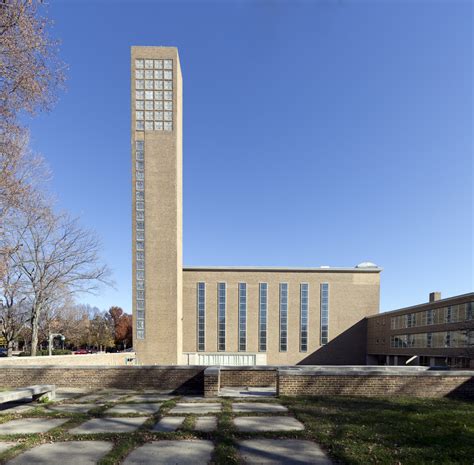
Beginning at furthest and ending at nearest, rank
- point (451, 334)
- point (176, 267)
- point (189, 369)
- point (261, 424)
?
point (176, 267)
point (451, 334)
point (189, 369)
point (261, 424)

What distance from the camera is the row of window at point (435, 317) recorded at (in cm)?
3225

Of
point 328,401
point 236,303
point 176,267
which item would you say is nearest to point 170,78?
point 176,267

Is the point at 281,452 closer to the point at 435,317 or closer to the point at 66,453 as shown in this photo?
the point at 66,453

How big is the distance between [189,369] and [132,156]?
107ft

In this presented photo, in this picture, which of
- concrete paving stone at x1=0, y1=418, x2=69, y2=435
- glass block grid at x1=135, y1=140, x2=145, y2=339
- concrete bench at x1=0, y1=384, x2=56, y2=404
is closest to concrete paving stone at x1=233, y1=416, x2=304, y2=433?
concrete paving stone at x1=0, y1=418, x2=69, y2=435

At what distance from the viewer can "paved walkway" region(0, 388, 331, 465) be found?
5.77 metres

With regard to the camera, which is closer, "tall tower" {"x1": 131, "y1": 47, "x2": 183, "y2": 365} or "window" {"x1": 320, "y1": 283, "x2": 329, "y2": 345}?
"tall tower" {"x1": 131, "y1": 47, "x2": 183, "y2": 365}

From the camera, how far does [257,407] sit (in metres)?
9.71

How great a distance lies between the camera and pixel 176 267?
4062 cm

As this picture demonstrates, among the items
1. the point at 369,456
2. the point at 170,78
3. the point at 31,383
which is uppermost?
the point at 170,78

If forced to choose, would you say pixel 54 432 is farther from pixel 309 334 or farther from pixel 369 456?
pixel 309 334

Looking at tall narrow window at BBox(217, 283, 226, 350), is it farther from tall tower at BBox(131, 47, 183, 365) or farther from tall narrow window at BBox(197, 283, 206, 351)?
tall tower at BBox(131, 47, 183, 365)

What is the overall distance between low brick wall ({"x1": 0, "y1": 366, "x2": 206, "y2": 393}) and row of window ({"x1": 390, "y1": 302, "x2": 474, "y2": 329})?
95.1 ft

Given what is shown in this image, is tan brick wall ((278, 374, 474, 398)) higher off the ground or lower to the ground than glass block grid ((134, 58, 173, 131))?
lower
